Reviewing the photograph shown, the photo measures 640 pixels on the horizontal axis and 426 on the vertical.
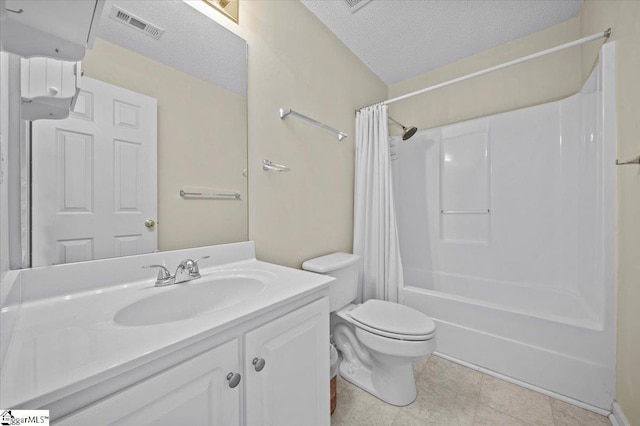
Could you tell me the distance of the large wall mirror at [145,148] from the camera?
0.72 metres

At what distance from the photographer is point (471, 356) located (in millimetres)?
1571

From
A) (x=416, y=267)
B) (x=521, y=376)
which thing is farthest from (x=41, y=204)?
(x=416, y=267)

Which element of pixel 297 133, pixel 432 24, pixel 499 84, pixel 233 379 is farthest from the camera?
pixel 499 84

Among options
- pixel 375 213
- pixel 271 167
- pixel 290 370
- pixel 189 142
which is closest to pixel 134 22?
pixel 189 142

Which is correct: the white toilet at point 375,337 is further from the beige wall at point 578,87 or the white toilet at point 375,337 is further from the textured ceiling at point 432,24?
the textured ceiling at point 432,24

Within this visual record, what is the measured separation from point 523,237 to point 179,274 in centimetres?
235

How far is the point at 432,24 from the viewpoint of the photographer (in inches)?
67.9

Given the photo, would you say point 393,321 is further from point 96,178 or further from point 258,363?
point 96,178

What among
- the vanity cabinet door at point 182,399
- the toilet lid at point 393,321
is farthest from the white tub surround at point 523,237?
the vanity cabinet door at point 182,399

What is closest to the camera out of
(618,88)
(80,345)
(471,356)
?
(80,345)

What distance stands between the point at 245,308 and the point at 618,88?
6.53 ft

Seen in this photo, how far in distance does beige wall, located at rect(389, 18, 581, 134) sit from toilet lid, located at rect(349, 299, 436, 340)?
178 cm

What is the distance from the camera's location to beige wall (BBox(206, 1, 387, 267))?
50.3 inches

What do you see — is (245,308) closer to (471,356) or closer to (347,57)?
(471,356)
